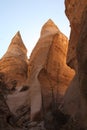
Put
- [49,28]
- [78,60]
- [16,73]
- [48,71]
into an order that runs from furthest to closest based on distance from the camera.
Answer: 1. [49,28]
2. [16,73]
3. [48,71]
4. [78,60]

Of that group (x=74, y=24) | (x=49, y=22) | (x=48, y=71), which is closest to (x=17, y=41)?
(x=49, y=22)

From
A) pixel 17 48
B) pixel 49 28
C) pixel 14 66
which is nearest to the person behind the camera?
pixel 14 66

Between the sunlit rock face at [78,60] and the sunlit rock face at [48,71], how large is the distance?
4.50 feet

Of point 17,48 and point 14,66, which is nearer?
point 14,66

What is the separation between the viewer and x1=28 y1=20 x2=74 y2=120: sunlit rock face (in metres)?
14.9

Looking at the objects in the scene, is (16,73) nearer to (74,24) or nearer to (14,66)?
(14,66)

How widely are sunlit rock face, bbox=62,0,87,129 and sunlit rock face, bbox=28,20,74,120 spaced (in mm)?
1371

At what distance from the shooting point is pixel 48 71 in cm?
1703

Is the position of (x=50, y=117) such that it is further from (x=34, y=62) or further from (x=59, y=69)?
(x=34, y=62)

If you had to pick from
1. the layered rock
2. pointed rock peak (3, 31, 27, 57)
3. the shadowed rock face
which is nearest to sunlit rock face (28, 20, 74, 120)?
the layered rock

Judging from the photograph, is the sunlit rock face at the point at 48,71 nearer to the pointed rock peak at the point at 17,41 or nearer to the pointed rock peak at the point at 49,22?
the pointed rock peak at the point at 49,22

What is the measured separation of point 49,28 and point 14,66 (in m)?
3.07

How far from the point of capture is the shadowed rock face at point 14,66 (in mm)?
21031

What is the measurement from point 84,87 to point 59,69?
7284 millimetres
